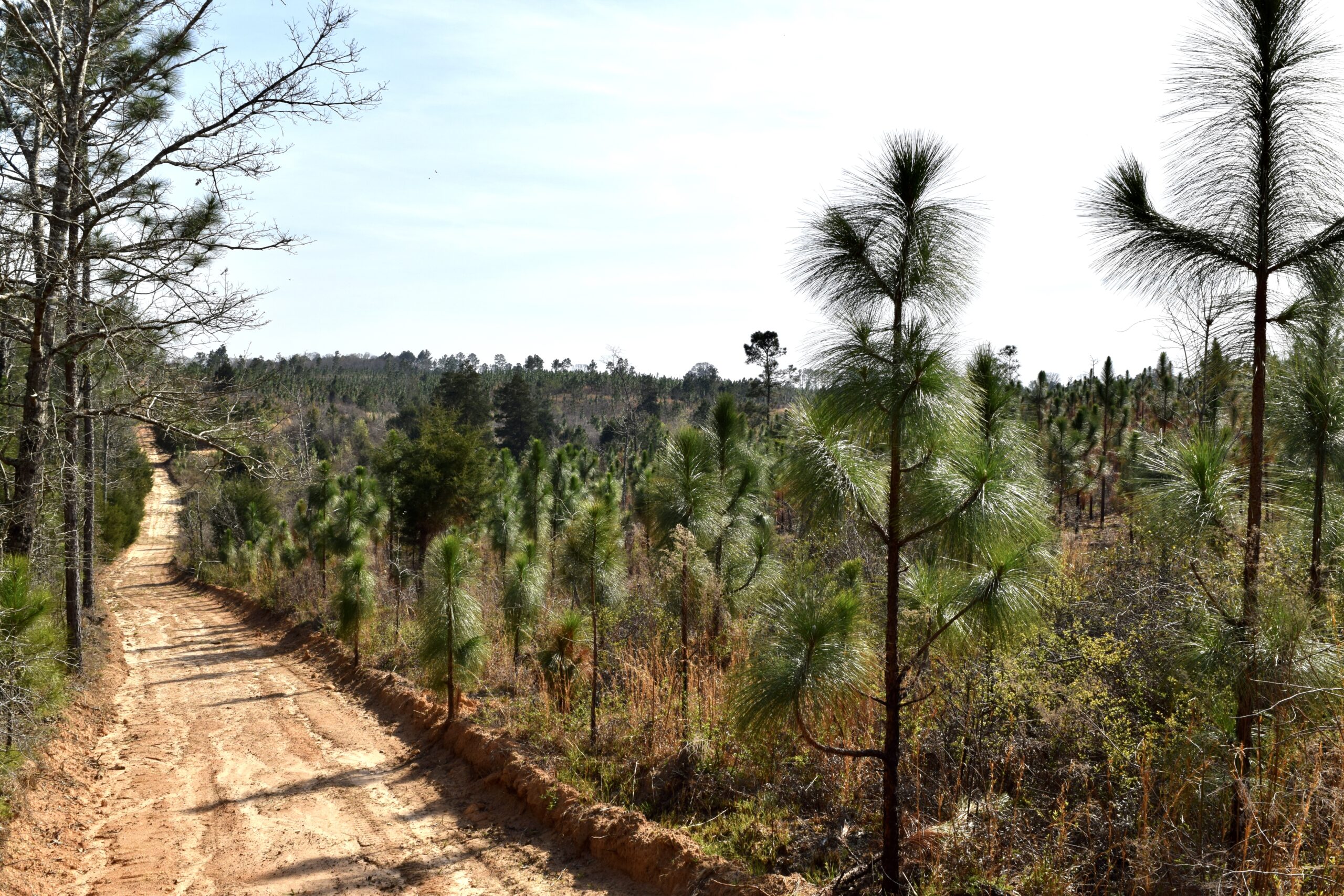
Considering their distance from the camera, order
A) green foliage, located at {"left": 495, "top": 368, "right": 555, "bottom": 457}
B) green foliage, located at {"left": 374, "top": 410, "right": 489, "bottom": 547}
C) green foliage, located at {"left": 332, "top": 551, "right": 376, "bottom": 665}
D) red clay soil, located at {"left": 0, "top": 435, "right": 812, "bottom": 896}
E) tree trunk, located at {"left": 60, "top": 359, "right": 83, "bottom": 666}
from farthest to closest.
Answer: green foliage, located at {"left": 495, "top": 368, "right": 555, "bottom": 457}
green foliage, located at {"left": 374, "top": 410, "right": 489, "bottom": 547}
green foliage, located at {"left": 332, "top": 551, "right": 376, "bottom": 665}
tree trunk, located at {"left": 60, "top": 359, "right": 83, "bottom": 666}
red clay soil, located at {"left": 0, "top": 435, "right": 812, "bottom": 896}

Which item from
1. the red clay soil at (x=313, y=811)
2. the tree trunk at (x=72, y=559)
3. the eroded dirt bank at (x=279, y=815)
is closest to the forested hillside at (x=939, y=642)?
the red clay soil at (x=313, y=811)

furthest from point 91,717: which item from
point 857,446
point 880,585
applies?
point 857,446

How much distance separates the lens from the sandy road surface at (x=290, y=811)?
700cm

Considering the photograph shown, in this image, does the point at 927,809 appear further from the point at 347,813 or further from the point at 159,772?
the point at 159,772

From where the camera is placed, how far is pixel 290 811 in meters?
8.62

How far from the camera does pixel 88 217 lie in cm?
828

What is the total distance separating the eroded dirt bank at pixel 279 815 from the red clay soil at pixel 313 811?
3cm

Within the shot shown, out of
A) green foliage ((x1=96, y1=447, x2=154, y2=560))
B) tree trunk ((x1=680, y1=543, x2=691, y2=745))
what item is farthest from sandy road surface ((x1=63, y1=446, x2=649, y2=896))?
green foliage ((x1=96, y1=447, x2=154, y2=560))

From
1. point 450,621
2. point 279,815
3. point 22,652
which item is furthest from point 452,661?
point 22,652

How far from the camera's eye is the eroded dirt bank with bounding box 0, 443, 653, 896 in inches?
274

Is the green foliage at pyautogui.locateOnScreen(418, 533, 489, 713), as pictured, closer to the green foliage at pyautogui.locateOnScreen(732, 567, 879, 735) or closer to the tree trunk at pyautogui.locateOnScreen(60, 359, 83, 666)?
the tree trunk at pyautogui.locateOnScreen(60, 359, 83, 666)

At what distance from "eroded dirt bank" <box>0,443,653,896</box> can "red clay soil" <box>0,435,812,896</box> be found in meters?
0.03

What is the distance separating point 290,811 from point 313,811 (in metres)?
0.25

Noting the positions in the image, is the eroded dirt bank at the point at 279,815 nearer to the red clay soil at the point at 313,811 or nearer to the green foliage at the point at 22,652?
the red clay soil at the point at 313,811
